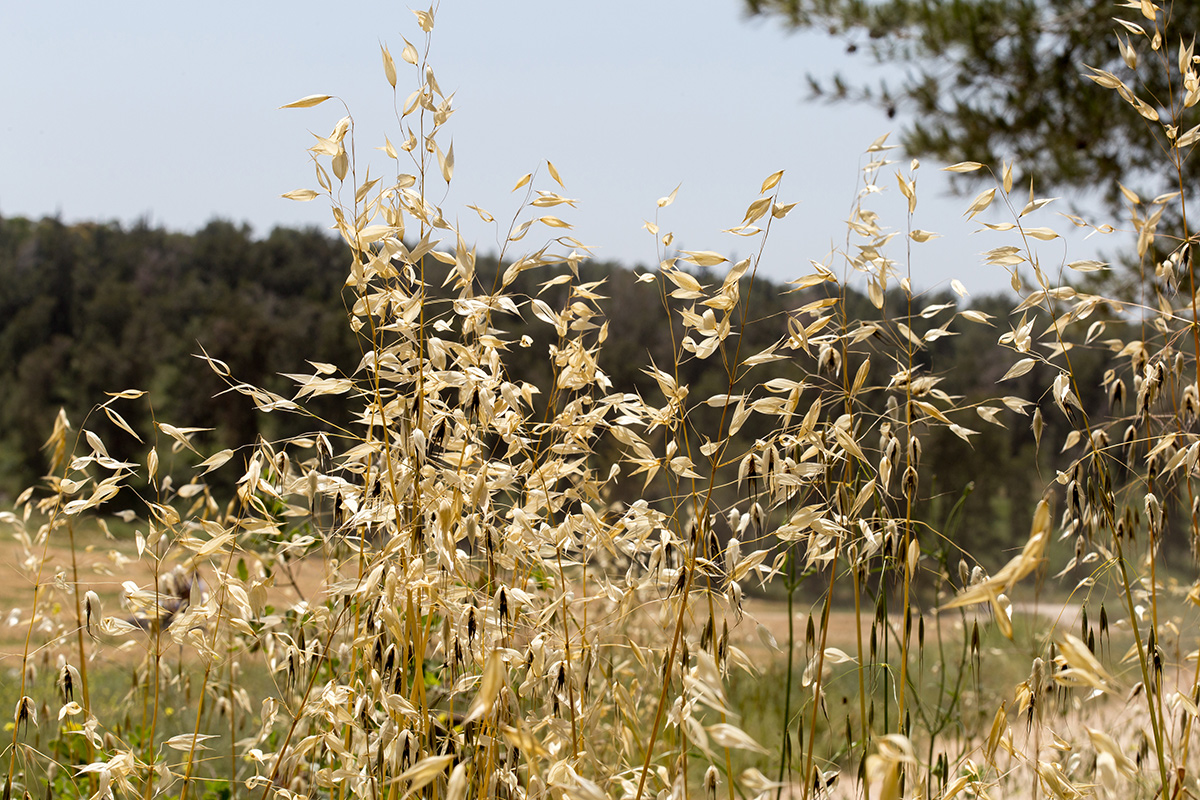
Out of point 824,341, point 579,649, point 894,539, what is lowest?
point 579,649

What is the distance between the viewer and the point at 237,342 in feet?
29.5

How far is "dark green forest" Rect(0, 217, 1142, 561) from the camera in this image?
8461 mm

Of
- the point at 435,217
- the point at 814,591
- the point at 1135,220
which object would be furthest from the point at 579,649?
the point at 814,591

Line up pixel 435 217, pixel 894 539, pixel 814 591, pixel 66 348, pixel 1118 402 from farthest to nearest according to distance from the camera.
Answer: pixel 66 348 → pixel 814 591 → pixel 1118 402 → pixel 894 539 → pixel 435 217

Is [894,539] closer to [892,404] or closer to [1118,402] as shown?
[892,404]

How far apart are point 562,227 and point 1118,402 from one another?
883 mm

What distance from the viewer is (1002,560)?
27.6 feet

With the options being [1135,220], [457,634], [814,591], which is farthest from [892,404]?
[814,591]

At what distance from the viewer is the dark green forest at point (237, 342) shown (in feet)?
27.8

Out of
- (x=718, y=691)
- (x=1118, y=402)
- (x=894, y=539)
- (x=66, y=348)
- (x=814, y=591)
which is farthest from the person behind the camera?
(x=66, y=348)

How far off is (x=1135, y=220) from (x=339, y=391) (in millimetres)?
934

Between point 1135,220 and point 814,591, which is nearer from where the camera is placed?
point 1135,220

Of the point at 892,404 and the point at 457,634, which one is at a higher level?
the point at 892,404

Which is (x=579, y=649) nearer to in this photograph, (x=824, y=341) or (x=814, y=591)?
(x=824, y=341)
